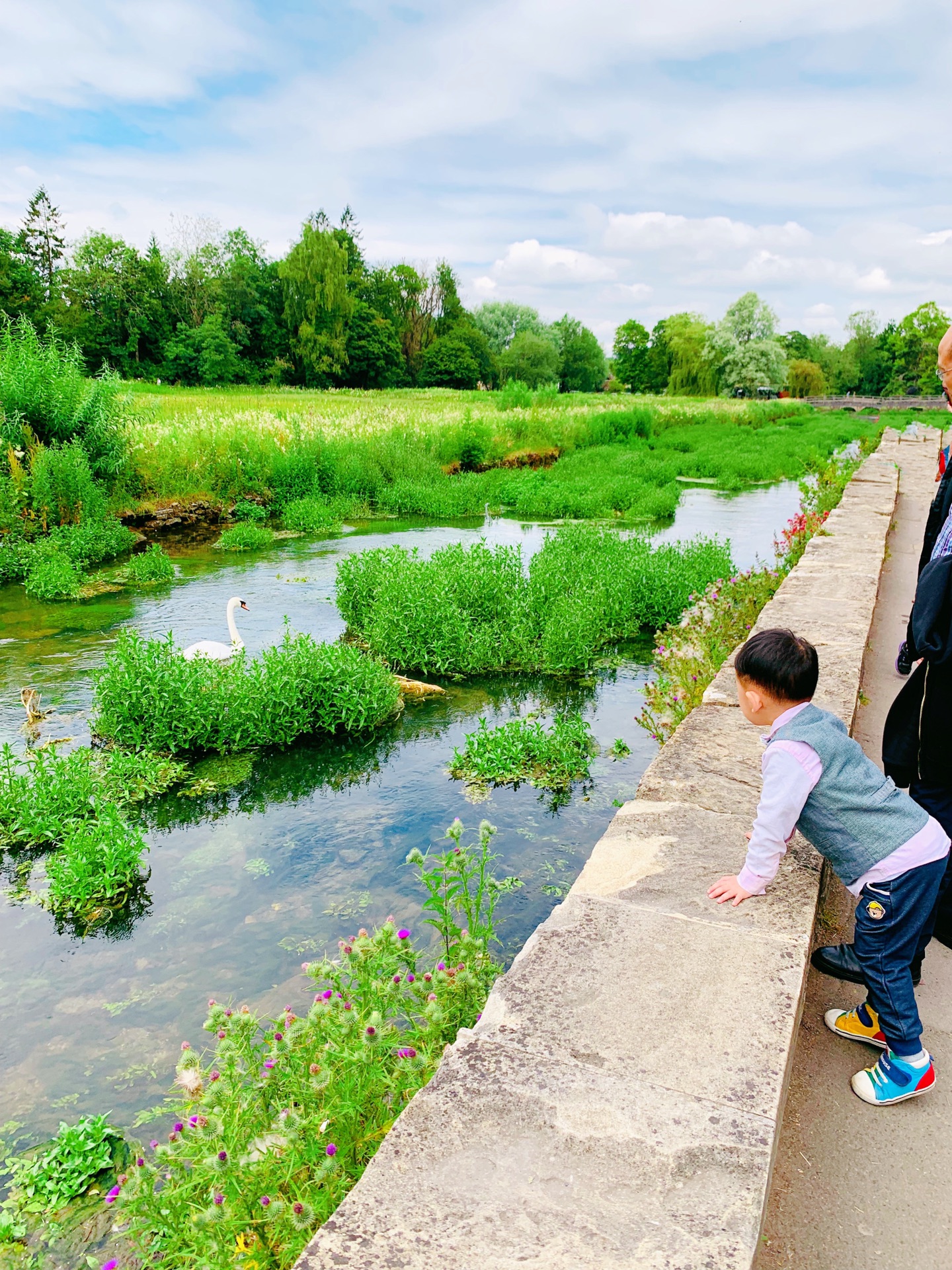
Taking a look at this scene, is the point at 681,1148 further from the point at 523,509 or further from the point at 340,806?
the point at 523,509

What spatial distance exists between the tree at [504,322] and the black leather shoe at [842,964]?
81.9 metres

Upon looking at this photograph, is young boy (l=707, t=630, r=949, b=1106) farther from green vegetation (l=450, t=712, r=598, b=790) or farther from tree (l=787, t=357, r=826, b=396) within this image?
tree (l=787, t=357, r=826, b=396)

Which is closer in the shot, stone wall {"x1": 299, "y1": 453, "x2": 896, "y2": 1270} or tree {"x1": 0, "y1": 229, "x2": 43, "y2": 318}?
stone wall {"x1": 299, "y1": 453, "x2": 896, "y2": 1270}

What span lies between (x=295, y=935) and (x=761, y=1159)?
2.87m

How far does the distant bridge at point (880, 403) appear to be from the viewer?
61.0 metres

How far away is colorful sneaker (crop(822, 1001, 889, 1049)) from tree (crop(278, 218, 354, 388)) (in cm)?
5002

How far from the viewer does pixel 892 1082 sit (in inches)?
80.3

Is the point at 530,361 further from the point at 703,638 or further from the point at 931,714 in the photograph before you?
the point at 931,714

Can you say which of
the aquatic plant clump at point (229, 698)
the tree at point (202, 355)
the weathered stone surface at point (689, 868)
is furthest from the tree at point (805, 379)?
the weathered stone surface at point (689, 868)

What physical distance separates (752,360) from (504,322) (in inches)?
1122

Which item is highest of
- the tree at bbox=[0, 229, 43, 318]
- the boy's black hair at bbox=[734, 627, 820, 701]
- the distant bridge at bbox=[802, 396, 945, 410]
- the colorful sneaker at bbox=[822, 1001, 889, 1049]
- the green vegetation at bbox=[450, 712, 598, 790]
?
the tree at bbox=[0, 229, 43, 318]

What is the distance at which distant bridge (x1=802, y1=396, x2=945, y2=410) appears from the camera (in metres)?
61.0

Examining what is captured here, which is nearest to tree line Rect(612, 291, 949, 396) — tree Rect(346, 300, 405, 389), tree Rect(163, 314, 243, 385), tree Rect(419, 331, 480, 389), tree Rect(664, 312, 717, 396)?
tree Rect(664, 312, 717, 396)

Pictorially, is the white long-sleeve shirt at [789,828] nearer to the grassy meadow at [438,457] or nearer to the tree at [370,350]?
the grassy meadow at [438,457]
